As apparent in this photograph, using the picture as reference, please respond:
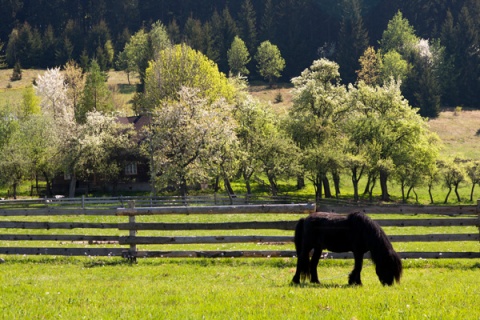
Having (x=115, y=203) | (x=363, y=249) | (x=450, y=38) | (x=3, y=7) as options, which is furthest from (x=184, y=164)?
(x=3, y=7)

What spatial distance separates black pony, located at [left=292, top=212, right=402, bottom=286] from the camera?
36.3 ft

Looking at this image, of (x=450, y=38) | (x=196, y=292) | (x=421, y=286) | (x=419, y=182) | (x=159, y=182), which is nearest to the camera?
(x=196, y=292)

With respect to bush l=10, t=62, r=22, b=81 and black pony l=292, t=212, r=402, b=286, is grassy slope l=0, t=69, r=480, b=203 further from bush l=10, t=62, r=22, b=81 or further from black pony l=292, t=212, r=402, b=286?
black pony l=292, t=212, r=402, b=286

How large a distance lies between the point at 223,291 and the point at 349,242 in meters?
3.18

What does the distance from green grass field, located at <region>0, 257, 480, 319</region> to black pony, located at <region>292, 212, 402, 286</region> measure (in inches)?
15.1

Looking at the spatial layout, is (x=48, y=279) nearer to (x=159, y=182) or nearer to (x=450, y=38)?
(x=159, y=182)

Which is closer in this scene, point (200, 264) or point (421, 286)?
point (421, 286)

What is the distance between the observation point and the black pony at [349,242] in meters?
11.1

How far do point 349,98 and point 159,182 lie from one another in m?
24.8

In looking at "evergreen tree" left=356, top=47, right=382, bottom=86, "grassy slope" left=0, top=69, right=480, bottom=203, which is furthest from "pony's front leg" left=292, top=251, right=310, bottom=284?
"evergreen tree" left=356, top=47, right=382, bottom=86

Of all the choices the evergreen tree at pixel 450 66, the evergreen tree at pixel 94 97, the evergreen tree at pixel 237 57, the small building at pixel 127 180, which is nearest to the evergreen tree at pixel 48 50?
the evergreen tree at pixel 237 57

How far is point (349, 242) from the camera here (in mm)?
11516

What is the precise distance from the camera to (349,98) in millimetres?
60531

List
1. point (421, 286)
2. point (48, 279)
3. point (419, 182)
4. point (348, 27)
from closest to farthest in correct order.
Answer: point (421, 286)
point (48, 279)
point (419, 182)
point (348, 27)
